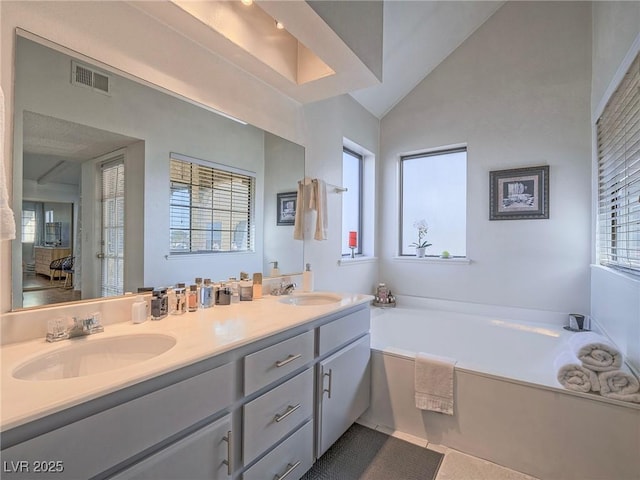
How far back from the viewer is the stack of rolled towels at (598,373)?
1.48m

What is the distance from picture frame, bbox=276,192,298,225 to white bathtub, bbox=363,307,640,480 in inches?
42.0

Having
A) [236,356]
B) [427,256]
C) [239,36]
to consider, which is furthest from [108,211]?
Answer: [427,256]

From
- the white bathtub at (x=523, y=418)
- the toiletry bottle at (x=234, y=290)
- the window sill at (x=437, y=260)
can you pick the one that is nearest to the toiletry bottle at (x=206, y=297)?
the toiletry bottle at (x=234, y=290)

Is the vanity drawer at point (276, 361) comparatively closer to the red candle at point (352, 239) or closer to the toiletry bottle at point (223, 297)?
the toiletry bottle at point (223, 297)

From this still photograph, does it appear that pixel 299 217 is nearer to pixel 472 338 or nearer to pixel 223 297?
pixel 223 297

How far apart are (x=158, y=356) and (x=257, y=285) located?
1007mm

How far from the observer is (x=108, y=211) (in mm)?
1372

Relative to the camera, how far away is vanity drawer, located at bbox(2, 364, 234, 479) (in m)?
0.71

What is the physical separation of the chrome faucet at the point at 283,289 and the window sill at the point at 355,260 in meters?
0.82

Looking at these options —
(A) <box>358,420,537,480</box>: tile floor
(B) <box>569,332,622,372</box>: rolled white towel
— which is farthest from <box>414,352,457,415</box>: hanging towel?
(B) <box>569,332,622,372</box>: rolled white towel

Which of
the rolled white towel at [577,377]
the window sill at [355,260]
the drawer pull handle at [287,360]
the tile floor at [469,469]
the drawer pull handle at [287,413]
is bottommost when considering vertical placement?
the tile floor at [469,469]

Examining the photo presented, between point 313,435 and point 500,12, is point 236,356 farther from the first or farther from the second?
point 500,12

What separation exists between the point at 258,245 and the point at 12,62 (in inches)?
53.3

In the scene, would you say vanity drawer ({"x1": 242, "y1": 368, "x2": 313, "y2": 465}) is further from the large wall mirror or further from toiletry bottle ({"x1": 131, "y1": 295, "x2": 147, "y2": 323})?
the large wall mirror
